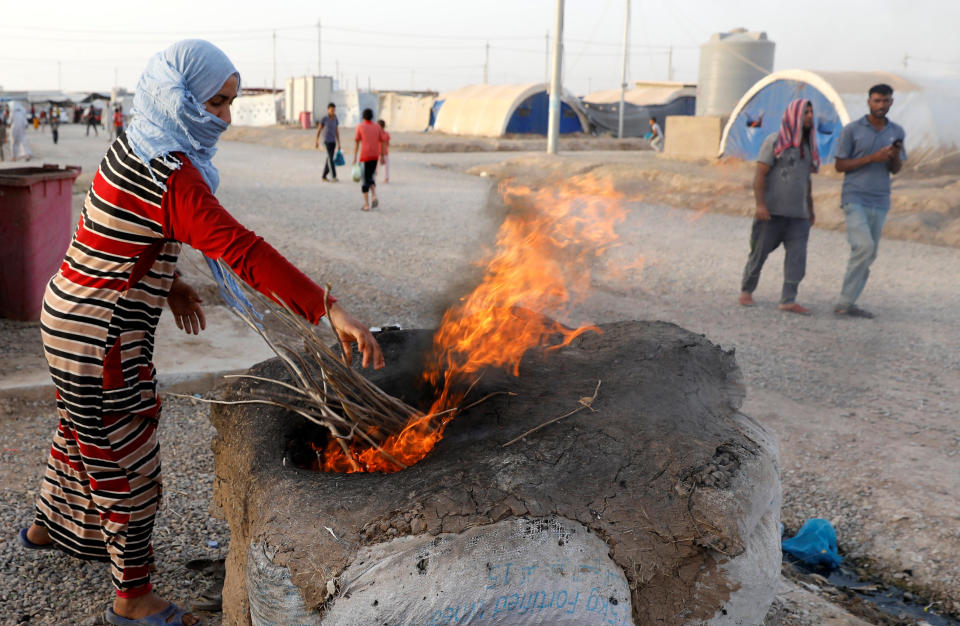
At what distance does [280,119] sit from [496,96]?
17261mm

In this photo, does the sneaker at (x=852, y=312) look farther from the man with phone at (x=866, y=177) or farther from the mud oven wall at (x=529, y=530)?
the mud oven wall at (x=529, y=530)

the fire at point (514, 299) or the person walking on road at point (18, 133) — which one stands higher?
the person walking on road at point (18, 133)

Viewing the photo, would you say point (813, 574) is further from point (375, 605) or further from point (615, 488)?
point (375, 605)

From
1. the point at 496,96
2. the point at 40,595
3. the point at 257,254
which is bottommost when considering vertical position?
the point at 40,595

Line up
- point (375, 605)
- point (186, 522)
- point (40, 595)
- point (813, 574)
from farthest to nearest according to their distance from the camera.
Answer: point (186, 522) → point (813, 574) → point (40, 595) → point (375, 605)

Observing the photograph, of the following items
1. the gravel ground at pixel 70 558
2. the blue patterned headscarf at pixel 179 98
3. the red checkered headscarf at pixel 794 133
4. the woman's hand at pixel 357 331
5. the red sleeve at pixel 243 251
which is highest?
the red checkered headscarf at pixel 794 133

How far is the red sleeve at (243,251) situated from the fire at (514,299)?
63 centimetres

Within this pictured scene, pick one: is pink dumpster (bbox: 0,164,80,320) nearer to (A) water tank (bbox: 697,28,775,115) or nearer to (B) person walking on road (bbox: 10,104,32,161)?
(B) person walking on road (bbox: 10,104,32,161)

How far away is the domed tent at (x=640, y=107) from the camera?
35.2m

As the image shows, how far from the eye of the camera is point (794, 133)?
6.87 m

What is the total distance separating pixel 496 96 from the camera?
33.8 m

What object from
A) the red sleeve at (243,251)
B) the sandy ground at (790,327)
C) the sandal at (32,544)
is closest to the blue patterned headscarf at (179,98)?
the red sleeve at (243,251)

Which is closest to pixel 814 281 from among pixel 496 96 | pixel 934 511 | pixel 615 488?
pixel 934 511

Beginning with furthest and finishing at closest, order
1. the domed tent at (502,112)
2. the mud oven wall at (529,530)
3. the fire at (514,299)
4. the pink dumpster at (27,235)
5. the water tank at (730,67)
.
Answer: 1. the domed tent at (502,112)
2. the water tank at (730,67)
3. the pink dumpster at (27,235)
4. the fire at (514,299)
5. the mud oven wall at (529,530)
